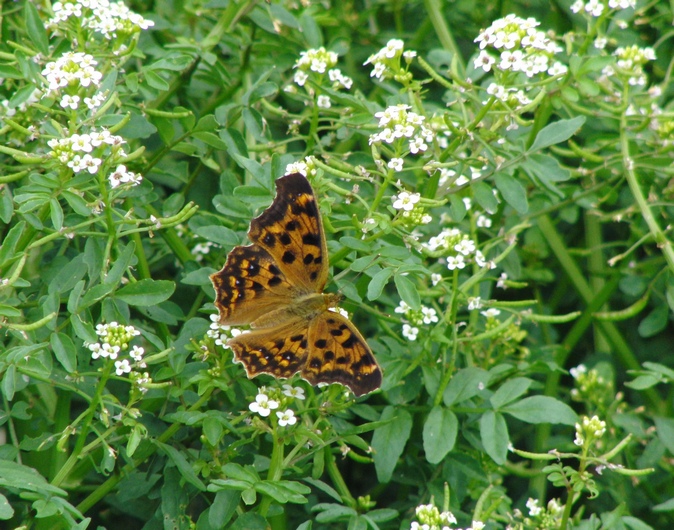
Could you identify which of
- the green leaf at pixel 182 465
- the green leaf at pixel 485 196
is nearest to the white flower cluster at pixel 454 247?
the green leaf at pixel 485 196

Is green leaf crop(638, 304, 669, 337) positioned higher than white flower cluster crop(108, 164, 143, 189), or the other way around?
white flower cluster crop(108, 164, 143, 189)

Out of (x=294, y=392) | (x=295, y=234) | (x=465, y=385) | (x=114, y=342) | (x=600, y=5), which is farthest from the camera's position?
(x=600, y=5)

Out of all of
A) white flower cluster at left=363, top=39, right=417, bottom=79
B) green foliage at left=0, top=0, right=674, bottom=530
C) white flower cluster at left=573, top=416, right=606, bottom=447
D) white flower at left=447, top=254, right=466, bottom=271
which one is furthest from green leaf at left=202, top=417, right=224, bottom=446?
white flower cluster at left=363, top=39, right=417, bottom=79

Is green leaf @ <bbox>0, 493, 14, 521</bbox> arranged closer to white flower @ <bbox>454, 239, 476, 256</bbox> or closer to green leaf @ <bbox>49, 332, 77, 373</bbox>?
green leaf @ <bbox>49, 332, 77, 373</bbox>

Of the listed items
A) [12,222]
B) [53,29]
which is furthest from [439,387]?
[53,29]

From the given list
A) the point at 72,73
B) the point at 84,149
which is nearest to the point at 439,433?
the point at 84,149

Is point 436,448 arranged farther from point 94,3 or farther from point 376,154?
point 94,3

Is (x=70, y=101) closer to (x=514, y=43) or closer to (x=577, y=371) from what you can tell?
(x=514, y=43)
